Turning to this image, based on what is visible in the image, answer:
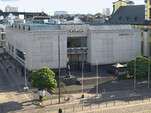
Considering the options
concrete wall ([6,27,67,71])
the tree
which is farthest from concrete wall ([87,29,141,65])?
the tree

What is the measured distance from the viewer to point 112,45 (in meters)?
77.2

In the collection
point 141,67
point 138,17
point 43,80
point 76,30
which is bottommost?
point 43,80

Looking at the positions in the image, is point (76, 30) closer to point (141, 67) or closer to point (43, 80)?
point (141, 67)

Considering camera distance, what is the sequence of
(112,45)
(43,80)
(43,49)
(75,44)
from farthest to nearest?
(112,45) → (75,44) → (43,49) → (43,80)

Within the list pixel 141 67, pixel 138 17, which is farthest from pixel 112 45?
pixel 138 17

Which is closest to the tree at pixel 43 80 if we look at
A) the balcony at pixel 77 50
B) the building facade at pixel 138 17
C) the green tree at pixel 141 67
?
the green tree at pixel 141 67

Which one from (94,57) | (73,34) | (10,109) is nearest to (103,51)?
(94,57)

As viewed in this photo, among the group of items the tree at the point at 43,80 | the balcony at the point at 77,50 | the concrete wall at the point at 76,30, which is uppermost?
the concrete wall at the point at 76,30

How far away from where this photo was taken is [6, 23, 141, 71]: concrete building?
68.4 metres

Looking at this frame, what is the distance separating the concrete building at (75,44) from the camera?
2694 inches

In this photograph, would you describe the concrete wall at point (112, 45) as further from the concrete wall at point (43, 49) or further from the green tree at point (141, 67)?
the green tree at point (141, 67)

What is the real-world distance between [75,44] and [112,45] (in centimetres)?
1012

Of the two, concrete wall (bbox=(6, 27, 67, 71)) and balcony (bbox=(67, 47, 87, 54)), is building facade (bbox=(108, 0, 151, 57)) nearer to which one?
balcony (bbox=(67, 47, 87, 54))

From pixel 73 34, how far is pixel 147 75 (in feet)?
70.6
